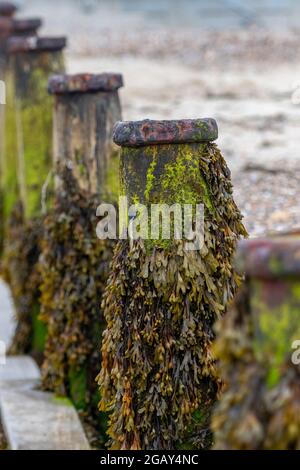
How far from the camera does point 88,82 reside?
20.9ft

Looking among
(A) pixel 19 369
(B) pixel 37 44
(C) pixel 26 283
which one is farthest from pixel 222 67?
(A) pixel 19 369

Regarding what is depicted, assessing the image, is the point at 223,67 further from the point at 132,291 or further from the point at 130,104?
Result: the point at 132,291

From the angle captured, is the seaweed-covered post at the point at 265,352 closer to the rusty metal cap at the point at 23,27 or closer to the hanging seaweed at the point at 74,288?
the hanging seaweed at the point at 74,288

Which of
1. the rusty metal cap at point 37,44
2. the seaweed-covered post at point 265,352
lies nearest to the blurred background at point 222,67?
the rusty metal cap at point 37,44

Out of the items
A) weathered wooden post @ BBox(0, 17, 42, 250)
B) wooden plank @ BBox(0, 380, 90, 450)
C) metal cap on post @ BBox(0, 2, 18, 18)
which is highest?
metal cap on post @ BBox(0, 2, 18, 18)

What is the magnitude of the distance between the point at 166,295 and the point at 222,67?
14.9 metres

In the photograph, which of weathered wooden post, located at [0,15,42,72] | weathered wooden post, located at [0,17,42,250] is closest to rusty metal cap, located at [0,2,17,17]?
weathered wooden post, located at [0,17,42,250]

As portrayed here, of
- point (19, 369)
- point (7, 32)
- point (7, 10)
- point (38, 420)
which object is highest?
point (7, 10)

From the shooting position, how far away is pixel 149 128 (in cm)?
426

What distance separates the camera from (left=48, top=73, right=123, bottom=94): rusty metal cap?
6.34 metres

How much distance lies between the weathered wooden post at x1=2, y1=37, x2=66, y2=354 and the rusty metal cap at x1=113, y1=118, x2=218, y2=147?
3477 mm

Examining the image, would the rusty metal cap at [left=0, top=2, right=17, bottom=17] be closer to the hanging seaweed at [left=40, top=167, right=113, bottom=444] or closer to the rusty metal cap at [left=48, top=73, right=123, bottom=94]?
the rusty metal cap at [left=48, top=73, right=123, bottom=94]

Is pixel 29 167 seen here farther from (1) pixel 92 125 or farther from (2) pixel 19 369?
(1) pixel 92 125

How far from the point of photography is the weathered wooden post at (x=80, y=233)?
628cm
